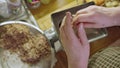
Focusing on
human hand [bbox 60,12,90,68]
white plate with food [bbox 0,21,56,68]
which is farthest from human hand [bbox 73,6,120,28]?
white plate with food [bbox 0,21,56,68]

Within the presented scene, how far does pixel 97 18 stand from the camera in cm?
58

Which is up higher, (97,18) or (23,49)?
(97,18)

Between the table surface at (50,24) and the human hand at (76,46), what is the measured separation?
1.19ft

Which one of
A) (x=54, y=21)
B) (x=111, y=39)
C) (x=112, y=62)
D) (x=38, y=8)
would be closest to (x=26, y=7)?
(x=38, y=8)

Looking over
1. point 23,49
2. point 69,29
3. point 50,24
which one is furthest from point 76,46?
point 50,24

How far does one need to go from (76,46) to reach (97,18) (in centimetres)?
11

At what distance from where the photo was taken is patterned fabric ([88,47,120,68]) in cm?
53

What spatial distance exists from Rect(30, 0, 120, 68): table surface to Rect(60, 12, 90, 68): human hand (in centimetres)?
36

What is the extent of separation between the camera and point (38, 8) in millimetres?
1000

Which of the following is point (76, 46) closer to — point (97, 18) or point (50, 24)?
point (97, 18)

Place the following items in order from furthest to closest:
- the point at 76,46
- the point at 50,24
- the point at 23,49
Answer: the point at 50,24 < the point at 23,49 < the point at 76,46

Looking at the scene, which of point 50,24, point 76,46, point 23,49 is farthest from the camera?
point 50,24

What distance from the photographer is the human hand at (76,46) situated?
20.4 inches

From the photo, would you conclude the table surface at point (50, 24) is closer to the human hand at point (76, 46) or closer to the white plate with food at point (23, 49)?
the white plate with food at point (23, 49)
